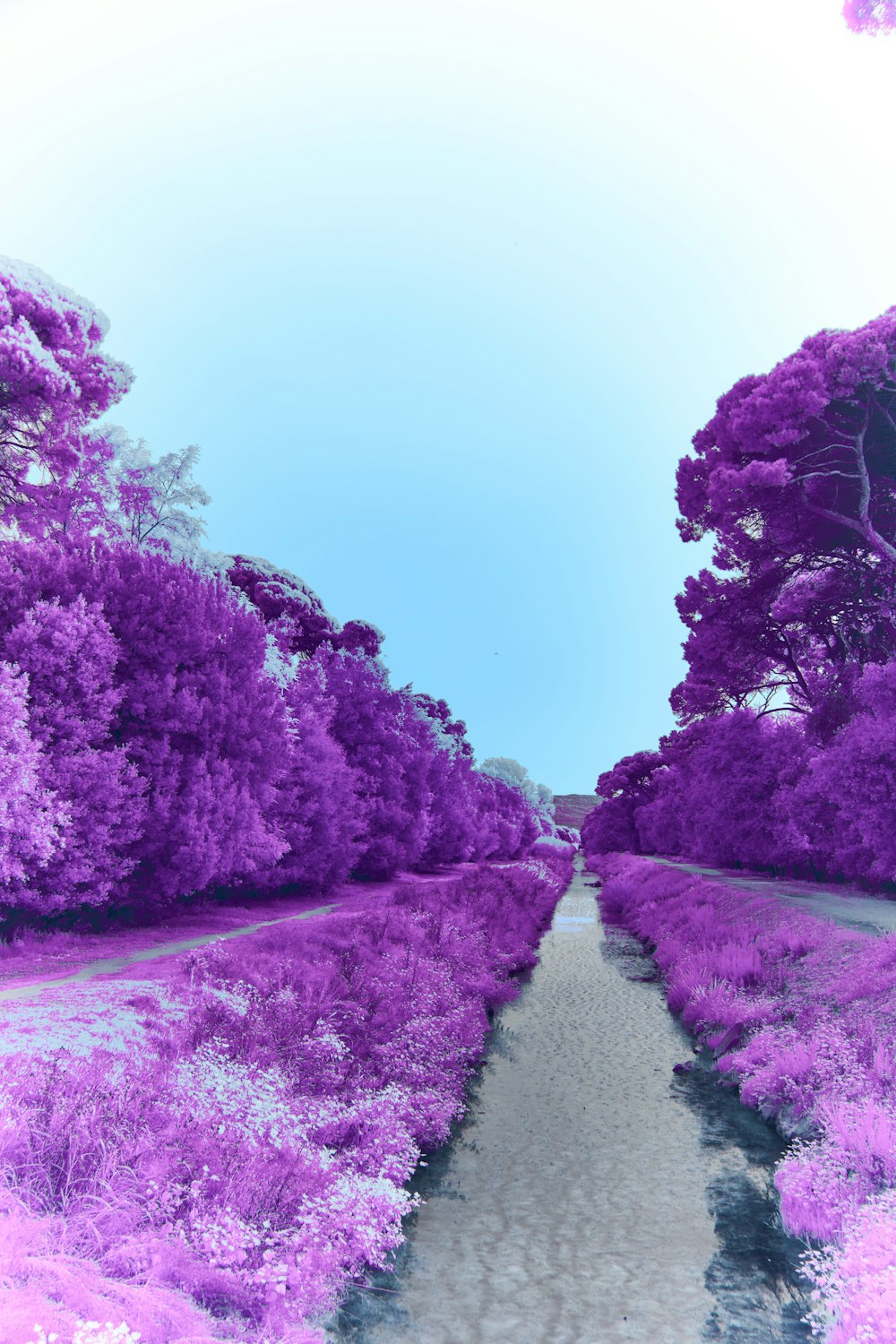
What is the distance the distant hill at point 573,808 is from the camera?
178m

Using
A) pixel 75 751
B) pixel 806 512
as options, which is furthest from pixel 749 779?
pixel 75 751

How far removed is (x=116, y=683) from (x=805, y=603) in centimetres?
1944

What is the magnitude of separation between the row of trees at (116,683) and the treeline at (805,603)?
47.8 ft

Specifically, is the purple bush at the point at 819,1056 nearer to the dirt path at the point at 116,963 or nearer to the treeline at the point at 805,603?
the treeline at the point at 805,603

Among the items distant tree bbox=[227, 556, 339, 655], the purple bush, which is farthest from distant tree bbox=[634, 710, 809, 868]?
distant tree bbox=[227, 556, 339, 655]

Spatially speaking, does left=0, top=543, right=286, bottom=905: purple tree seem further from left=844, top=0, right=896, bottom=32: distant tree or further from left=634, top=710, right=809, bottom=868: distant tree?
left=634, top=710, right=809, bottom=868: distant tree

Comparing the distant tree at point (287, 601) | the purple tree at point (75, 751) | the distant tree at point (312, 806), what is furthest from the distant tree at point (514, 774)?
the purple tree at point (75, 751)

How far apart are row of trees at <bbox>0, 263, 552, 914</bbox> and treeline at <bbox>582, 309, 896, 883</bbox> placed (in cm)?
1456

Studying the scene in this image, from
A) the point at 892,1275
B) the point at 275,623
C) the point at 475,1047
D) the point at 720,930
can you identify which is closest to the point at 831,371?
the point at 720,930

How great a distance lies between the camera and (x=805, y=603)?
22141mm

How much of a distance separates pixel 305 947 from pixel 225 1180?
26.4ft

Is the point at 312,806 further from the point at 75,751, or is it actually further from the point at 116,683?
the point at 75,751

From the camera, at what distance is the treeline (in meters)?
18.3

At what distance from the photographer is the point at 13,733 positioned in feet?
37.0
